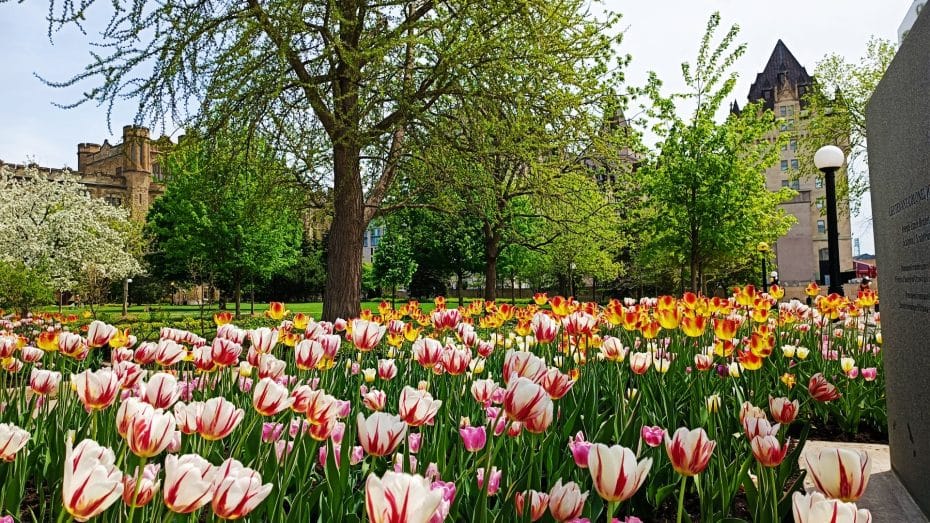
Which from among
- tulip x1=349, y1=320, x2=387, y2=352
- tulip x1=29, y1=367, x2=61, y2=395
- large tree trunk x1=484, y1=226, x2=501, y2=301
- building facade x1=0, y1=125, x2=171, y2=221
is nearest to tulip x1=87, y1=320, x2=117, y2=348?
tulip x1=29, y1=367, x2=61, y2=395

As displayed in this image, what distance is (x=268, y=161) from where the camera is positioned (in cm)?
1076

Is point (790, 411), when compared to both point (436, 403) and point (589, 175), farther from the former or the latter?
point (589, 175)

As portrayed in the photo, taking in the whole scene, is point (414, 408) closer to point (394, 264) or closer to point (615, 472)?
point (615, 472)

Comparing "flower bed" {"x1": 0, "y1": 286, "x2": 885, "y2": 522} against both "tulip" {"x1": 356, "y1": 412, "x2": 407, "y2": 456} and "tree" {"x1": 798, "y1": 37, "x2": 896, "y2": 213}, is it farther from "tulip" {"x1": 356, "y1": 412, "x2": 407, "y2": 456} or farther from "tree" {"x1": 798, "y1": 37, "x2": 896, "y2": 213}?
"tree" {"x1": 798, "y1": 37, "x2": 896, "y2": 213}

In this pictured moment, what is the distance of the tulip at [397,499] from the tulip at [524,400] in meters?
0.69

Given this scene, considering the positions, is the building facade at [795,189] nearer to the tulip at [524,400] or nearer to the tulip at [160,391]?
the tulip at [524,400]

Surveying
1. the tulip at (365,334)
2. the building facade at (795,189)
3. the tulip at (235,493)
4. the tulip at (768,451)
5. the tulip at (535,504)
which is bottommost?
the tulip at (535,504)

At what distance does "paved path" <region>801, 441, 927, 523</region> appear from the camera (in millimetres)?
2709

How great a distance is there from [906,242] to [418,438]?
7.75 feet

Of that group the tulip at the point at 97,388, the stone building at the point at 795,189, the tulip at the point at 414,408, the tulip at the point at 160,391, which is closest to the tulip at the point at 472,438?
the tulip at the point at 414,408

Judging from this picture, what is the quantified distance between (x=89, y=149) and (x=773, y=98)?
3259 inches

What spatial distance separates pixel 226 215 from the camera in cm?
2458

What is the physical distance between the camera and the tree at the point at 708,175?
1789cm

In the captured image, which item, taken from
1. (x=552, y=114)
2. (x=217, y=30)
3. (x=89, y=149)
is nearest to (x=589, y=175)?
(x=552, y=114)
